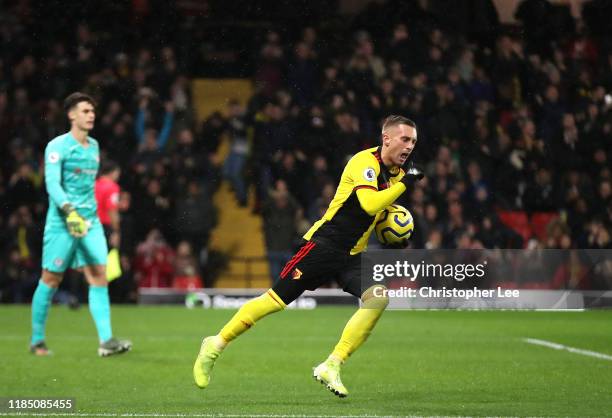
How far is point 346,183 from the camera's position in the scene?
8414mm

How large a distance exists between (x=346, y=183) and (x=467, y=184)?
11.8 m

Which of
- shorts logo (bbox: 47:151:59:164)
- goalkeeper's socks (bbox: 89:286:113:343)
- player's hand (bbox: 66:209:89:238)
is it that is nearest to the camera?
player's hand (bbox: 66:209:89:238)

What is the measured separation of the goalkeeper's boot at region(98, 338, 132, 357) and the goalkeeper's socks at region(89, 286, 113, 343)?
60 millimetres

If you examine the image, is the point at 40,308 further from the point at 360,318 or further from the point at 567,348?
the point at 567,348

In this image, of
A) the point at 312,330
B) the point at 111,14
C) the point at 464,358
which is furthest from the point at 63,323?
the point at 111,14

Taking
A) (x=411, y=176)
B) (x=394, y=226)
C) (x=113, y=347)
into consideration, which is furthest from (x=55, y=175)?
(x=411, y=176)

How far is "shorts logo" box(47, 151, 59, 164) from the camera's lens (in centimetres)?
1107

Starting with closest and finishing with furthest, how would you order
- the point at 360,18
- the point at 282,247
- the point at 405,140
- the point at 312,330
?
the point at 405,140 → the point at 312,330 → the point at 282,247 → the point at 360,18

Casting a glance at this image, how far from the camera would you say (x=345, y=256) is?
27.9ft

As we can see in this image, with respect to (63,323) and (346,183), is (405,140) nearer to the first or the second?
(346,183)

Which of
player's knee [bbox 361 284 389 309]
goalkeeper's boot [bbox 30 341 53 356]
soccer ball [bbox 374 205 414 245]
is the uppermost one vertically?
soccer ball [bbox 374 205 414 245]

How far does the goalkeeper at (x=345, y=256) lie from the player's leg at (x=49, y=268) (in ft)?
10.5

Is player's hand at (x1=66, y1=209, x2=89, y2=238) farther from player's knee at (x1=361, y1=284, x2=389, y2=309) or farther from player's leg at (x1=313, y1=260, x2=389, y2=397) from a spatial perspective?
player's knee at (x1=361, y1=284, x2=389, y2=309)

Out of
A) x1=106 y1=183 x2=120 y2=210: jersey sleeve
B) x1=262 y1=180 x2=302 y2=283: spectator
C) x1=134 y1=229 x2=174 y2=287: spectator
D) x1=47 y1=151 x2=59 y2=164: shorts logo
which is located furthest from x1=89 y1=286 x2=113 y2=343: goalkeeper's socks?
x1=134 y1=229 x2=174 y2=287: spectator
